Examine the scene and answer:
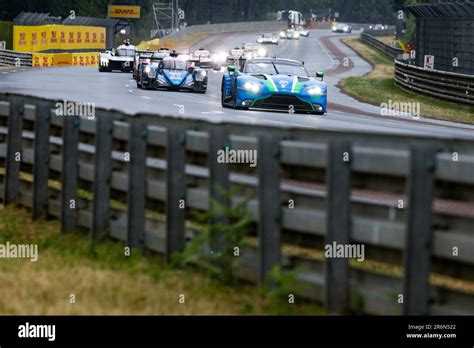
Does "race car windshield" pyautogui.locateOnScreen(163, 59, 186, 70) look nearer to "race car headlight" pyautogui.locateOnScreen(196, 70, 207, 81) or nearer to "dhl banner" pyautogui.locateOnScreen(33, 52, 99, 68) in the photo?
"race car headlight" pyautogui.locateOnScreen(196, 70, 207, 81)

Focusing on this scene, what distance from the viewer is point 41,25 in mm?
82625

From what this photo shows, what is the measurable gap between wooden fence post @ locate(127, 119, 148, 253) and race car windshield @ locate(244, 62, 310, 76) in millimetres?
19128

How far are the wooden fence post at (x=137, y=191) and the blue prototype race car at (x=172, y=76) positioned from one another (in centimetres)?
3066

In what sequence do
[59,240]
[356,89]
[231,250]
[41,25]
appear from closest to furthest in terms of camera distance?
[231,250] < [59,240] < [356,89] < [41,25]

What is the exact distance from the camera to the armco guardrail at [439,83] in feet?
118

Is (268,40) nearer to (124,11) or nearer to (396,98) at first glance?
(124,11)

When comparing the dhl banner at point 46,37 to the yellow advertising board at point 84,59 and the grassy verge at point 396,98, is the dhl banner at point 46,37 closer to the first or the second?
the yellow advertising board at point 84,59

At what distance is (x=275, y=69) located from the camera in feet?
95.0

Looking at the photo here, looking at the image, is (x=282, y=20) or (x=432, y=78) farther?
(x=282, y=20)

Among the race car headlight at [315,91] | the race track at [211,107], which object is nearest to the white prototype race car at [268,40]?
the race track at [211,107]
